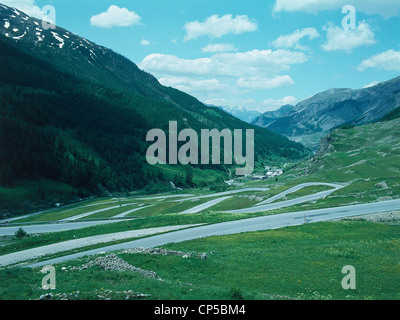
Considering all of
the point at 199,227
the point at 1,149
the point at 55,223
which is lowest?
the point at 55,223

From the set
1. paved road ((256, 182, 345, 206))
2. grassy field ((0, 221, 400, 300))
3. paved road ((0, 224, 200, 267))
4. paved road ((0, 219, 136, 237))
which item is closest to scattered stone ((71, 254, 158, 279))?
grassy field ((0, 221, 400, 300))

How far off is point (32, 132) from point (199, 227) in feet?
468

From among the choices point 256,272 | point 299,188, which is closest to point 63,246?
point 256,272

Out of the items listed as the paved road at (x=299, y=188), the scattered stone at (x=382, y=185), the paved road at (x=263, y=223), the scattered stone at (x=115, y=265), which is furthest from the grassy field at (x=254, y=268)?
the scattered stone at (x=382, y=185)

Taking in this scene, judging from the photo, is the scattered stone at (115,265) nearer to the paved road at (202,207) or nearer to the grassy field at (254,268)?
the grassy field at (254,268)

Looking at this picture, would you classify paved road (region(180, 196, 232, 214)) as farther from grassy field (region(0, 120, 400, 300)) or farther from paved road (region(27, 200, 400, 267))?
paved road (region(27, 200, 400, 267))

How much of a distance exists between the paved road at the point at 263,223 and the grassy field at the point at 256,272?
5750 mm

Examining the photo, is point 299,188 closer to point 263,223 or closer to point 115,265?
point 263,223

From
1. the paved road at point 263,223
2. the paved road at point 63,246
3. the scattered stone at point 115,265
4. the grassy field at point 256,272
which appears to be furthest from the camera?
the paved road at point 263,223

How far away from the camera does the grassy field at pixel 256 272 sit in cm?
2027

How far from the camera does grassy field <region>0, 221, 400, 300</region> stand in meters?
20.3

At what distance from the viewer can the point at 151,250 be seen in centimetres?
3269
